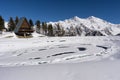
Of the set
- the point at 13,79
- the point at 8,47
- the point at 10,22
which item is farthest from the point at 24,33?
the point at 13,79

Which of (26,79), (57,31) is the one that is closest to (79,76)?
(26,79)

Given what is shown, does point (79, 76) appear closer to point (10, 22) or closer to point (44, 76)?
point (44, 76)

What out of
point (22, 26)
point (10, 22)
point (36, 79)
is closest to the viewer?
point (36, 79)

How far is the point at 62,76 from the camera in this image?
5941 millimetres

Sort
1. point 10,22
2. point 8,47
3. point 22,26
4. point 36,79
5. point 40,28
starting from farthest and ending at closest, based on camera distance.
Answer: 1. point 40,28
2. point 10,22
3. point 22,26
4. point 8,47
5. point 36,79

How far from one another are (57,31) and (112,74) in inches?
3680

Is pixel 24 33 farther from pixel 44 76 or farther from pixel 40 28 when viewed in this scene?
pixel 44 76

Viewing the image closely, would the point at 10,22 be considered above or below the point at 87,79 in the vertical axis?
above

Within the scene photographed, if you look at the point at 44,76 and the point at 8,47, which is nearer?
the point at 44,76

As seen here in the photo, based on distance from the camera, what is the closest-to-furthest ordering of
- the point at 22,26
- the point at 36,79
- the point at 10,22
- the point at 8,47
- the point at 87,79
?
the point at 87,79, the point at 36,79, the point at 8,47, the point at 22,26, the point at 10,22

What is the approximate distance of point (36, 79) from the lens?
5.77 metres

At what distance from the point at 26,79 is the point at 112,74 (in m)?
3.63

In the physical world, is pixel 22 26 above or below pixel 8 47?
above

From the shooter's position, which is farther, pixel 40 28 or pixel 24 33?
pixel 40 28
